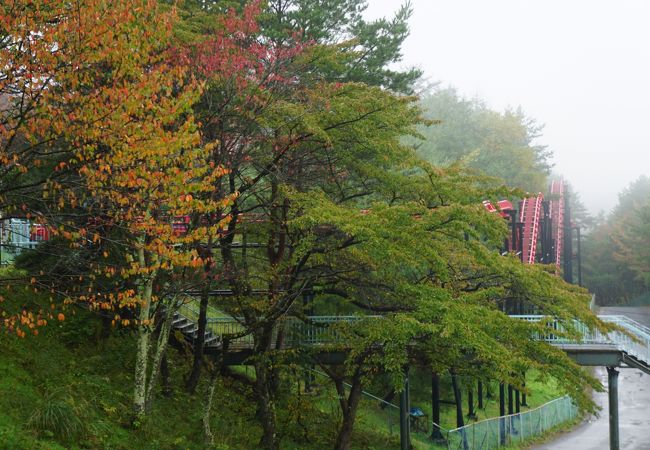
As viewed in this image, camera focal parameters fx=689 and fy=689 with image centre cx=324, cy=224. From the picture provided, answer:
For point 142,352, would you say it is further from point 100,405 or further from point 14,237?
point 14,237

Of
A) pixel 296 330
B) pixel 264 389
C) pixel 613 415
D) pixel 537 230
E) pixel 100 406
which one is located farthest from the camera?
pixel 537 230

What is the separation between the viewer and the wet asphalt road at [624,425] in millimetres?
26500

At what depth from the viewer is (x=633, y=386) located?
133ft

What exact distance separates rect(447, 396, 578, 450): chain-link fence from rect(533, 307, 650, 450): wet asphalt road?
0.73 metres

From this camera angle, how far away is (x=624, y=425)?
99.3 ft

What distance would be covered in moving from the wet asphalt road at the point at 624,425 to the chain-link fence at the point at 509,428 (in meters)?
0.73

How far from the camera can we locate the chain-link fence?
22.3 meters

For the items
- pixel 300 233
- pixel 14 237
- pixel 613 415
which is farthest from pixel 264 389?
pixel 14 237

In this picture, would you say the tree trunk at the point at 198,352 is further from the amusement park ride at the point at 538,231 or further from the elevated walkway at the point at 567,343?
the amusement park ride at the point at 538,231

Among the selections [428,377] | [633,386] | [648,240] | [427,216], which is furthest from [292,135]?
[648,240]

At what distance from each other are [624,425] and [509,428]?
8.01 metres

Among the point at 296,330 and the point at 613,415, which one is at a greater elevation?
the point at 296,330

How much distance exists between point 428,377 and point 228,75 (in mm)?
20145

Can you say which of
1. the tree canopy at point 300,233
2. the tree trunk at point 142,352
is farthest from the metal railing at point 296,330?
the tree trunk at point 142,352
